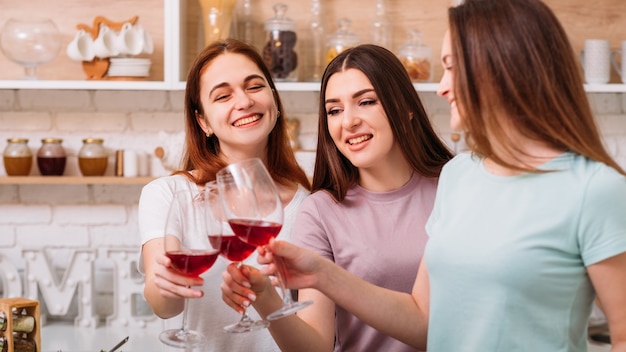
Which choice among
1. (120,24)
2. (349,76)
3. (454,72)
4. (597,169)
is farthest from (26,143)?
(597,169)

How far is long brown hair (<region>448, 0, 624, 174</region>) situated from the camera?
4.33 feet

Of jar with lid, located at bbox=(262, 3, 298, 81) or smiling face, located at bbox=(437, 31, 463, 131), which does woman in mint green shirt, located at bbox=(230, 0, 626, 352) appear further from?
jar with lid, located at bbox=(262, 3, 298, 81)

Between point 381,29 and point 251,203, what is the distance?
6.16 feet

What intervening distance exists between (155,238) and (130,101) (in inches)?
58.8

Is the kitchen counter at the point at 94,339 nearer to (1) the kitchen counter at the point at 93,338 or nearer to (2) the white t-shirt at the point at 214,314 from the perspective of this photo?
(1) the kitchen counter at the point at 93,338

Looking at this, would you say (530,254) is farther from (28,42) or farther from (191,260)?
(28,42)

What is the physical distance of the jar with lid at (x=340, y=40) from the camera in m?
3.08

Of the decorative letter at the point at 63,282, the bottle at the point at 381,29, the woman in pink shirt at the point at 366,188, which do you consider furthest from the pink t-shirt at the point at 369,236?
the decorative letter at the point at 63,282

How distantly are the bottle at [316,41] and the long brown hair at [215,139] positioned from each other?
0.90 meters

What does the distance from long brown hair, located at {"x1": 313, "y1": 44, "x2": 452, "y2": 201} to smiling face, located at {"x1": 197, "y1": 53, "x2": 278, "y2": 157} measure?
153mm

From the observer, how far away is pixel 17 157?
127 inches

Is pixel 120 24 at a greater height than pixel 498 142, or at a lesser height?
greater

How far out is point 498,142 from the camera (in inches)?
53.7

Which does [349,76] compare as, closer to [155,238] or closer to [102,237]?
[155,238]
